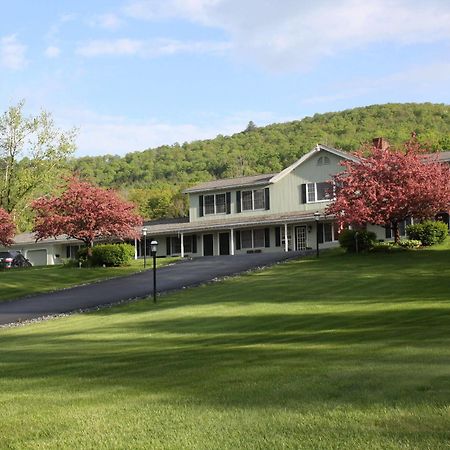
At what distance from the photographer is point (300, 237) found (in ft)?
139

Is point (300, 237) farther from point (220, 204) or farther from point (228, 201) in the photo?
point (220, 204)

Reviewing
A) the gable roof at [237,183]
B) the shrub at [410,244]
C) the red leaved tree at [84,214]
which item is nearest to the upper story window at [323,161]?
the gable roof at [237,183]

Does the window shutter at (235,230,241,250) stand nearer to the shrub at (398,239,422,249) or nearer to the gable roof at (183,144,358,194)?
the gable roof at (183,144,358,194)

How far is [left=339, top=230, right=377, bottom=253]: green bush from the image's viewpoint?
1318 inches

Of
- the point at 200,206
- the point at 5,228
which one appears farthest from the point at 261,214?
the point at 5,228

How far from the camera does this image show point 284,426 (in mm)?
5461

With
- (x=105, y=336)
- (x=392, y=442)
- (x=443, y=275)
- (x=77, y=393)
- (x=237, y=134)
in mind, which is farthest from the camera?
(x=237, y=134)

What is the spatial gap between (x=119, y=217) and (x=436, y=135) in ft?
141

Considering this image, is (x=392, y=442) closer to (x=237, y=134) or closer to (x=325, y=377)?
(x=325, y=377)

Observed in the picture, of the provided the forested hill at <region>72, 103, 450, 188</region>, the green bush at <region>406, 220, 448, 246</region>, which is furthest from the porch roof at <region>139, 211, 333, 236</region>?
the forested hill at <region>72, 103, 450, 188</region>

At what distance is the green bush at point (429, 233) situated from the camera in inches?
1341

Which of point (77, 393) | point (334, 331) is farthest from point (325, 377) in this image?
point (334, 331)

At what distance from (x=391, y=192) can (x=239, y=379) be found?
25.1m

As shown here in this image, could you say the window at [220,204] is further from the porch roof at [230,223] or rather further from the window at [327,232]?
the window at [327,232]
